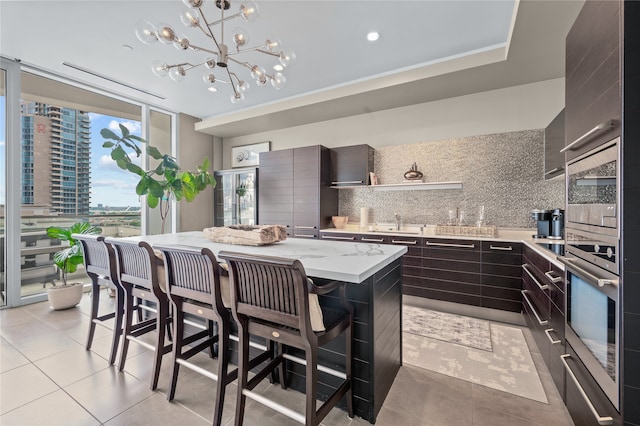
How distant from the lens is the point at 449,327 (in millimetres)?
2889

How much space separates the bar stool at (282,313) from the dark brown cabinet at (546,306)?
1.34 metres

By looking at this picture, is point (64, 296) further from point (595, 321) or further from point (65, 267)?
point (595, 321)

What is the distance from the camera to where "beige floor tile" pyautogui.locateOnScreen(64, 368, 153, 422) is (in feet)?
5.59

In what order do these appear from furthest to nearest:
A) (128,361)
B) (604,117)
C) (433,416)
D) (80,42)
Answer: (80,42)
(128,361)
(433,416)
(604,117)

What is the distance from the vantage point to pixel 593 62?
125 centimetres

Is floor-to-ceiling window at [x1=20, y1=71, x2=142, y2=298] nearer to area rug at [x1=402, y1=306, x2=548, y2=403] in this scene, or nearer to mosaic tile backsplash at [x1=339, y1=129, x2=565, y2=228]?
mosaic tile backsplash at [x1=339, y1=129, x2=565, y2=228]

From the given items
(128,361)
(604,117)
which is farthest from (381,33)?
(128,361)

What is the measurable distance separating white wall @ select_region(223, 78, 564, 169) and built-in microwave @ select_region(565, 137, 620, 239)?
225 cm

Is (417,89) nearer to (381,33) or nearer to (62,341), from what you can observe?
(381,33)

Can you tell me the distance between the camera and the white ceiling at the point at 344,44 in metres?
2.37

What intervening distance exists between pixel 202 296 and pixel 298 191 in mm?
2985

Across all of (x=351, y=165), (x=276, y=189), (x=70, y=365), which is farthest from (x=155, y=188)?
(x=351, y=165)

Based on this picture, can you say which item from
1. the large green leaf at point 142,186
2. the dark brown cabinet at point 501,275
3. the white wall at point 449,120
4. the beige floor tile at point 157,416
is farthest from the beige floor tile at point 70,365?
the white wall at point 449,120

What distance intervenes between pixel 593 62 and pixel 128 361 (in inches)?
142
